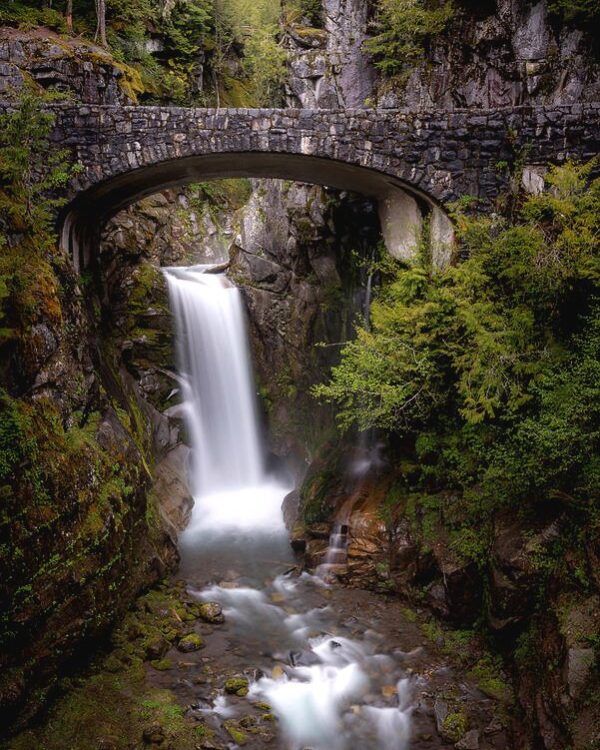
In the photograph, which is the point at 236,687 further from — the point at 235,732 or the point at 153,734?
the point at 153,734

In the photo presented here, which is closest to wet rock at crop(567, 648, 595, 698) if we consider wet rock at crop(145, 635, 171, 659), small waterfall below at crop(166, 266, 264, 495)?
wet rock at crop(145, 635, 171, 659)

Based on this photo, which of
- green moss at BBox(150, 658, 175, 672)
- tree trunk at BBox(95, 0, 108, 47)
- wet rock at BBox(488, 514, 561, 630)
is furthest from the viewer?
tree trunk at BBox(95, 0, 108, 47)

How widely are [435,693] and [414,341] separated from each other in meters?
5.37

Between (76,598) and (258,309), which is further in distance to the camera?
(258,309)

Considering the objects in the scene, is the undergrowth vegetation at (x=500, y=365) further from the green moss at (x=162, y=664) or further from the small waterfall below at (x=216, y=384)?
the small waterfall below at (x=216, y=384)

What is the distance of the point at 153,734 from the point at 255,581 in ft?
14.1

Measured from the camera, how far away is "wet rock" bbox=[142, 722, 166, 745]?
20.6 ft

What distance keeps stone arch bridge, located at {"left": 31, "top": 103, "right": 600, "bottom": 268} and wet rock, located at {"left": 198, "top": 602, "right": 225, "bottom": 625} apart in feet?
25.0

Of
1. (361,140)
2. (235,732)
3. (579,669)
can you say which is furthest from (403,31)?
(235,732)

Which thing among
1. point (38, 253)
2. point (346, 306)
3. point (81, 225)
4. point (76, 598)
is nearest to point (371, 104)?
point (346, 306)

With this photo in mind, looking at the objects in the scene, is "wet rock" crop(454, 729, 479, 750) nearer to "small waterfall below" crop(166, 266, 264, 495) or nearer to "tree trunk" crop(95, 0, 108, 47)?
"small waterfall below" crop(166, 266, 264, 495)

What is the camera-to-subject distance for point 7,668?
19.3 feet

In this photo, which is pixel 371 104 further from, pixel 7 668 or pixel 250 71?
pixel 7 668

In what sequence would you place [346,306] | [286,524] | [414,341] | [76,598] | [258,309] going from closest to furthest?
[76,598]
[414,341]
[286,524]
[346,306]
[258,309]
